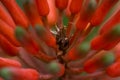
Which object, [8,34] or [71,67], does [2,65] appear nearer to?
[8,34]

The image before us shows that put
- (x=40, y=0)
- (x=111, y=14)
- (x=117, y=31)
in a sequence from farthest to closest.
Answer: (x=111, y=14) < (x=40, y=0) < (x=117, y=31)

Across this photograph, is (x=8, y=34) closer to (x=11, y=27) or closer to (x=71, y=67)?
(x=11, y=27)

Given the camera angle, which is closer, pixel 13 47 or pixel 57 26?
pixel 13 47

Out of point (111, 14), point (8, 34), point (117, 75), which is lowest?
point (117, 75)

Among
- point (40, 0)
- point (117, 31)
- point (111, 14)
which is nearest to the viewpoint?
point (117, 31)

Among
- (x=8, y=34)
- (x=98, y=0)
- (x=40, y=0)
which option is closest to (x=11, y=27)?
(x=8, y=34)

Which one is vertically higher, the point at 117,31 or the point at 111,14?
the point at 111,14
